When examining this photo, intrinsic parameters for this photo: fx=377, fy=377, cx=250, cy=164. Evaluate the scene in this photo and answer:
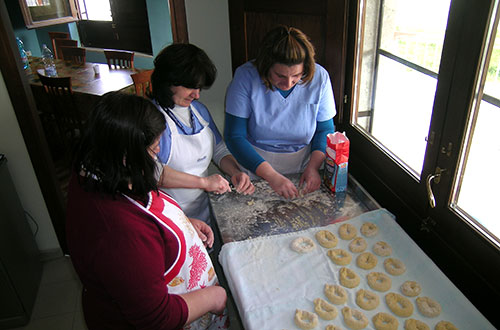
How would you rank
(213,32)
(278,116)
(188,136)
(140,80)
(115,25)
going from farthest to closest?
1. (115,25)
2. (140,80)
3. (213,32)
4. (278,116)
5. (188,136)

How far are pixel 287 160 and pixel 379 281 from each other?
2.31 feet

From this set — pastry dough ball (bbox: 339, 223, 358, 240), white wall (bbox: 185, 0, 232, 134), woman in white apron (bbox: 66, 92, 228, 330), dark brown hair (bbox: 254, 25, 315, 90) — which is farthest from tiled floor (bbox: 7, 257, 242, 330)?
white wall (bbox: 185, 0, 232, 134)

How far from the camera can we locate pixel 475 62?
998 mm

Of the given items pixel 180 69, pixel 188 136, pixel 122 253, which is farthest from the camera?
pixel 188 136

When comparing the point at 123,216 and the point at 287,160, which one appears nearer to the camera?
the point at 123,216

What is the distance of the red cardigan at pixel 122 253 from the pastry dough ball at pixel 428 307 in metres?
0.64

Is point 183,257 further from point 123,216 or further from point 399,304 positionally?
point 399,304

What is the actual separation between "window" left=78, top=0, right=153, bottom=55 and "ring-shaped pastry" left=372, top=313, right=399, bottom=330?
5959mm

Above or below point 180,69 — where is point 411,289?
below

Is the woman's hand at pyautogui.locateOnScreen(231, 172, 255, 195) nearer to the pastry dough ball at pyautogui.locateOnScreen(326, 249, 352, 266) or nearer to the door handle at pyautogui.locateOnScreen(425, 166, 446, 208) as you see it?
the pastry dough ball at pyautogui.locateOnScreen(326, 249, 352, 266)

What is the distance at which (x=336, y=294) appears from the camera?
3.49 ft

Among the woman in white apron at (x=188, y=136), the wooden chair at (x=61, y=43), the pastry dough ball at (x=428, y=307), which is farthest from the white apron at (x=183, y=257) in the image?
the wooden chair at (x=61, y=43)

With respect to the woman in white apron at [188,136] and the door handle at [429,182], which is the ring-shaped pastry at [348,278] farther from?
the woman in white apron at [188,136]

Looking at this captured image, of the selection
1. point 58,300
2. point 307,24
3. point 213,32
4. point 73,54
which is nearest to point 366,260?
point 307,24
